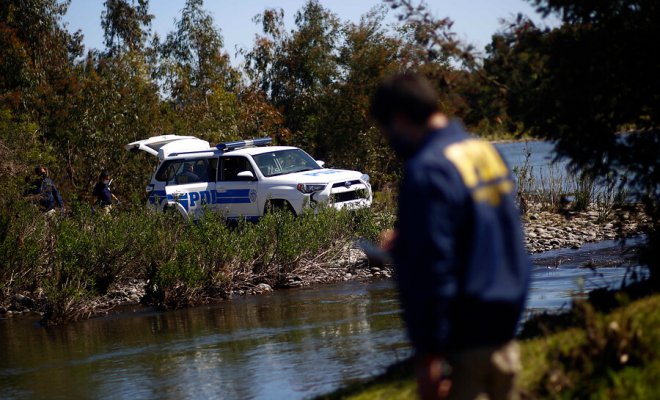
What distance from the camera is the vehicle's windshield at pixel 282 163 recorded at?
68.5 ft

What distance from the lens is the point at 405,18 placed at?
31.3ft

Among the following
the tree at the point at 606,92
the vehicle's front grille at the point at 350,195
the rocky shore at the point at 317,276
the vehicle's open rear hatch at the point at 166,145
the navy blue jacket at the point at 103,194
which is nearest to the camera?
the tree at the point at 606,92

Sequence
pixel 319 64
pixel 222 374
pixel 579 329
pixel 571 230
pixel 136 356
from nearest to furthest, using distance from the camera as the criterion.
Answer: pixel 579 329
pixel 222 374
pixel 136 356
pixel 571 230
pixel 319 64

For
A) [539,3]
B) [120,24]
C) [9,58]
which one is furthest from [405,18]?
[120,24]

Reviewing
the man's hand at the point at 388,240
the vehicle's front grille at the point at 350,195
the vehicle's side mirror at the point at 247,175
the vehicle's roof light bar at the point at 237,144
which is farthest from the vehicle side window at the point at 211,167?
the man's hand at the point at 388,240

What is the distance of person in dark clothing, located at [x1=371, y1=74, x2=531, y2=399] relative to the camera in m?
3.84

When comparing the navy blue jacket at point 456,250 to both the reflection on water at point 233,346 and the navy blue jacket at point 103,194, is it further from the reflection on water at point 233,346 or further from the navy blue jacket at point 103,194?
the navy blue jacket at point 103,194

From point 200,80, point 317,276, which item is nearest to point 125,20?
point 200,80

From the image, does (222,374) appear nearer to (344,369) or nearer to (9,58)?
(344,369)

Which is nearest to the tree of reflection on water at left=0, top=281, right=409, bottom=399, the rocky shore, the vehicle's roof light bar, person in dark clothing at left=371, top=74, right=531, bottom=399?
reflection on water at left=0, top=281, right=409, bottom=399

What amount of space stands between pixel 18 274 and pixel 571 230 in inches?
473

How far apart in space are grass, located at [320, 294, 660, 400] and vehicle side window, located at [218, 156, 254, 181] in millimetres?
14331

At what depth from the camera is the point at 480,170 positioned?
398cm

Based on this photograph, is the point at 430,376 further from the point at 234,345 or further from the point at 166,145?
the point at 166,145
